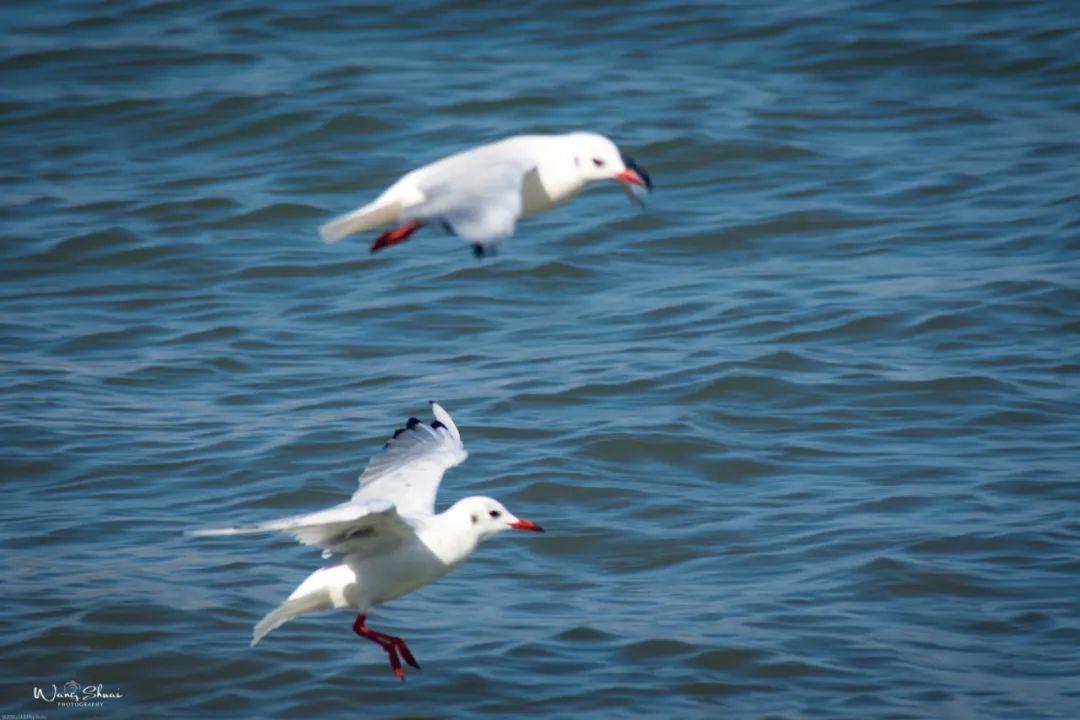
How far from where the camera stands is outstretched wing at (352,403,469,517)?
21.6ft

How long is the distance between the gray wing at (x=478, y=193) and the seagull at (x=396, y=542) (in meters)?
1.11

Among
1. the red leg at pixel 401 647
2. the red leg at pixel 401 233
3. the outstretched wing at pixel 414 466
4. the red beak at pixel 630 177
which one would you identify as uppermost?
the red beak at pixel 630 177

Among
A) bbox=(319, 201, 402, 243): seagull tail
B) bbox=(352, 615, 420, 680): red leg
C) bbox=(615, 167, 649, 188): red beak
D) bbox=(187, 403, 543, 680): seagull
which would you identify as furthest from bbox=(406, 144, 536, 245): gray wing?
bbox=(352, 615, 420, 680): red leg

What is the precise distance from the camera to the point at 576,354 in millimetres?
10383

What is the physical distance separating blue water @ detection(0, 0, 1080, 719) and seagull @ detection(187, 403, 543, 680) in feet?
1.86

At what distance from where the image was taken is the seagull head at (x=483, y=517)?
6430 millimetres

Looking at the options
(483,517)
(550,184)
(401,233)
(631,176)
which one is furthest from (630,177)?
(483,517)

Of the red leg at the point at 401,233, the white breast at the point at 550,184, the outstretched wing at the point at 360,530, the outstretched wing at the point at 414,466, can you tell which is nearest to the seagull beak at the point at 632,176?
the white breast at the point at 550,184

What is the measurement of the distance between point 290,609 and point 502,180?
1805mm

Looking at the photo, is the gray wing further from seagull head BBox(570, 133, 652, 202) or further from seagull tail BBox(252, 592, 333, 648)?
seagull tail BBox(252, 592, 333, 648)

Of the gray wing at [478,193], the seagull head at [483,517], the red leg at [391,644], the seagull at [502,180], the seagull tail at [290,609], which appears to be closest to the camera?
the gray wing at [478,193]

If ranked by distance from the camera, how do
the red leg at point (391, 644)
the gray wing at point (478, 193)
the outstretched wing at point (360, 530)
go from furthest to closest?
the red leg at point (391, 644) → the outstretched wing at point (360, 530) → the gray wing at point (478, 193)

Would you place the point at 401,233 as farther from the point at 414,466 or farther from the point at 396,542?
the point at 396,542

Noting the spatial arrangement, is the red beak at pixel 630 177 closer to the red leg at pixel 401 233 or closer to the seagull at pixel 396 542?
the red leg at pixel 401 233
